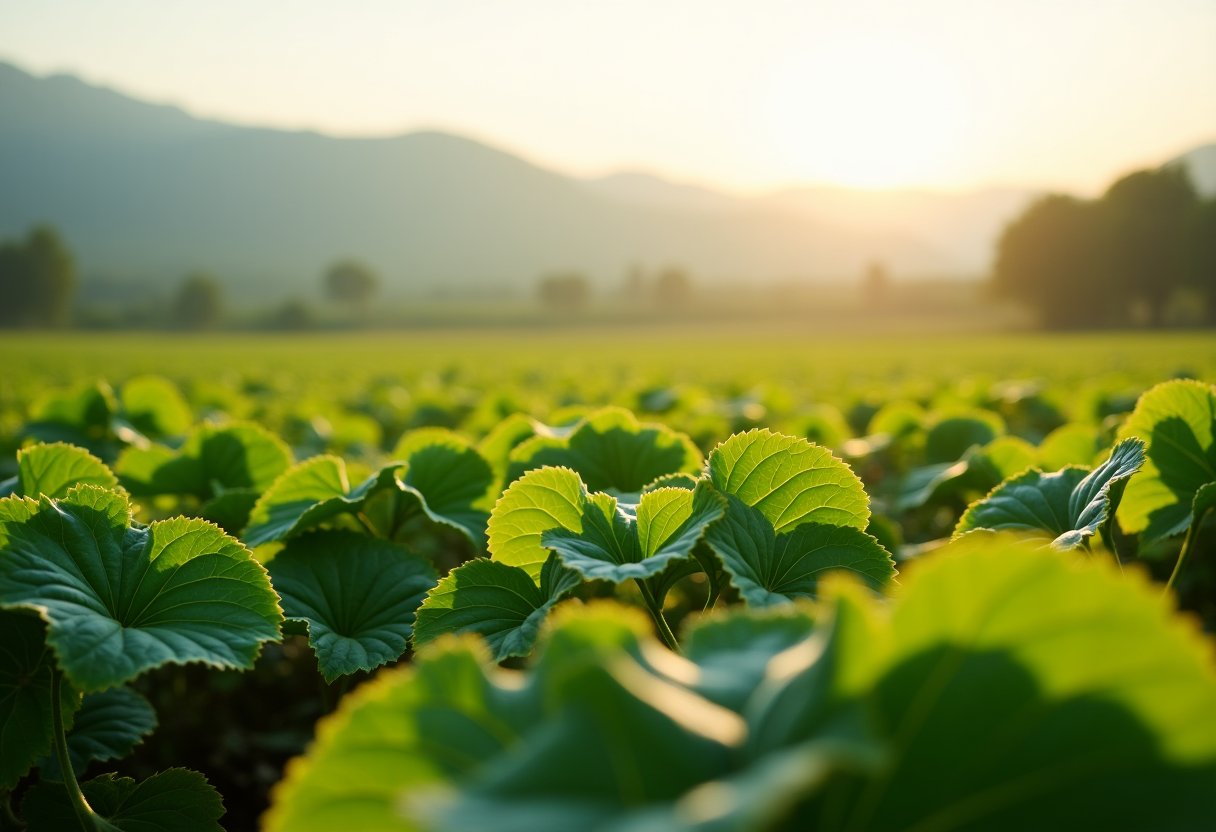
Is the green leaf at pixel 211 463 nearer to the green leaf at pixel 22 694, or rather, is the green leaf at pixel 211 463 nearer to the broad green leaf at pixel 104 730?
the broad green leaf at pixel 104 730

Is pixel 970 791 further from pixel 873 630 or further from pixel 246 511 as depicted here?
pixel 246 511

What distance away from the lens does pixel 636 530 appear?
142 centimetres

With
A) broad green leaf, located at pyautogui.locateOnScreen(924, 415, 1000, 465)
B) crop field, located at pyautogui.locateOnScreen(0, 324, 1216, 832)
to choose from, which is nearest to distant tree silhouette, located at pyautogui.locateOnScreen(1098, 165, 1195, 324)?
broad green leaf, located at pyautogui.locateOnScreen(924, 415, 1000, 465)

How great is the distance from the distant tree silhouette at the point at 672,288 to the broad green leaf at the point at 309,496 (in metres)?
115

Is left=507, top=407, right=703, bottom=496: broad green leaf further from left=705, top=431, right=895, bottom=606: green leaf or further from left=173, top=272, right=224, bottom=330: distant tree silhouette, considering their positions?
left=173, top=272, right=224, bottom=330: distant tree silhouette

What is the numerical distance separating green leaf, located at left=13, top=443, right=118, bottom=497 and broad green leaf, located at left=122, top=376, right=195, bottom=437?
88.1 inches

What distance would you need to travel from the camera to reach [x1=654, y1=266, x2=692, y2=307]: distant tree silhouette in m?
116

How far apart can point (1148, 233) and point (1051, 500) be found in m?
64.8

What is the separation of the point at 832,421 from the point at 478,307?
11712 cm

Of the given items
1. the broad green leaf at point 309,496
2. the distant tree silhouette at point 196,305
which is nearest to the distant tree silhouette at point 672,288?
the distant tree silhouette at point 196,305

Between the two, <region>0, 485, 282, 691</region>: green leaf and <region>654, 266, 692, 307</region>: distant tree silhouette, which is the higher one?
<region>654, 266, 692, 307</region>: distant tree silhouette

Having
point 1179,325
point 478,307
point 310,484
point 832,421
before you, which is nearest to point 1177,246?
point 1179,325

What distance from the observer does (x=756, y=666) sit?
31.1 inches

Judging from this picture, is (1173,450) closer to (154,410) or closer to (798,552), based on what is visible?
(798,552)
